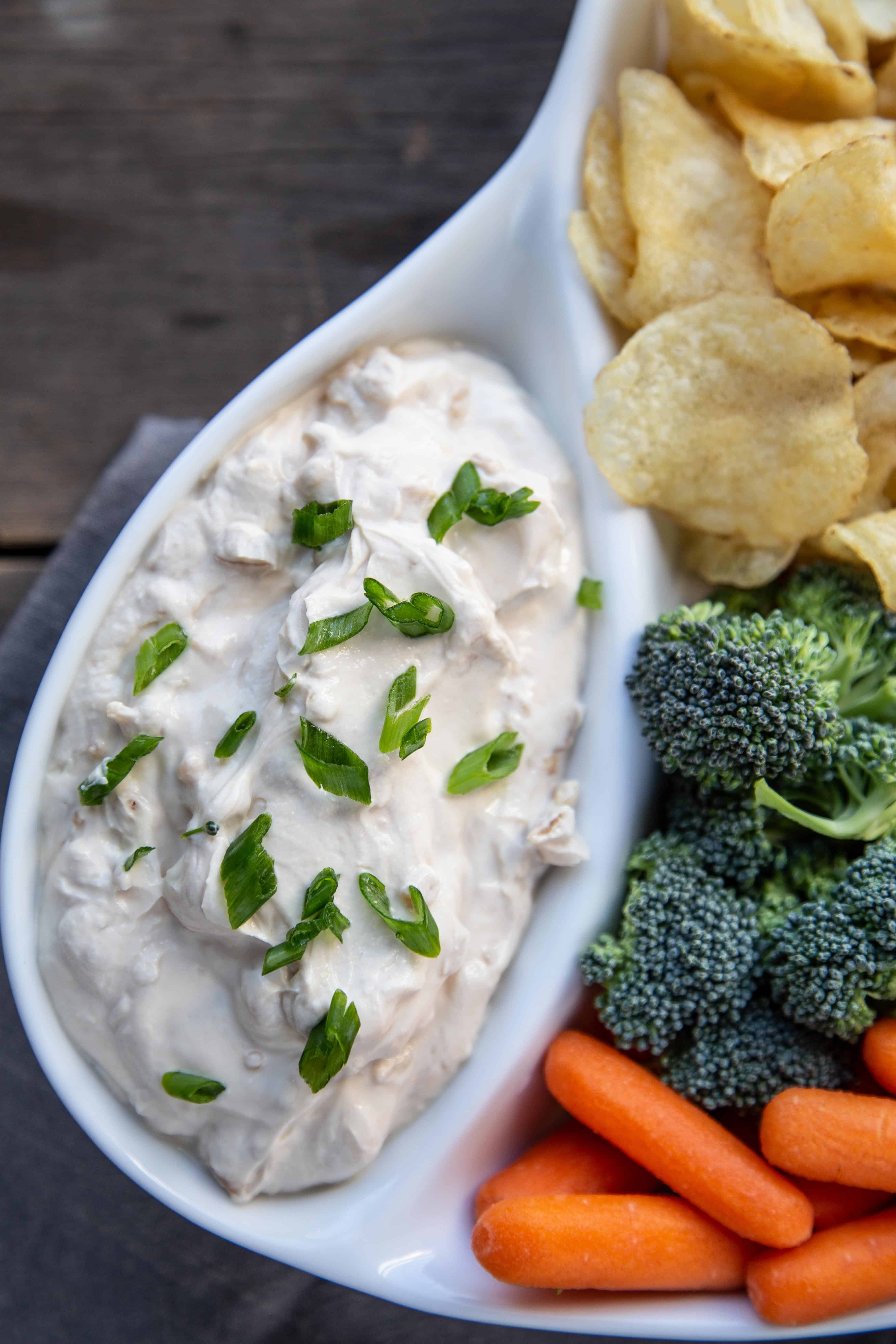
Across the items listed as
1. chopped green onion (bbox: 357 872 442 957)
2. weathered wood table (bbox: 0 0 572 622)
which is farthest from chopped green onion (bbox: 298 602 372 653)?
weathered wood table (bbox: 0 0 572 622)

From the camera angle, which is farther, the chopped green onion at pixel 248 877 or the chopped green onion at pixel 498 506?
the chopped green onion at pixel 498 506

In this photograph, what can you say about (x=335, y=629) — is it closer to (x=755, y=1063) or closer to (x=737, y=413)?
(x=737, y=413)

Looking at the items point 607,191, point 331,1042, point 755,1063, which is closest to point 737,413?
point 607,191

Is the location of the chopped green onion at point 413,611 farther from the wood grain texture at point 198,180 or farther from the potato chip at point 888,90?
the potato chip at point 888,90

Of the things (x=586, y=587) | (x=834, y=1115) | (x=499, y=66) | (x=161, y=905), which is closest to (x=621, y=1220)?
(x=834, y=1115)

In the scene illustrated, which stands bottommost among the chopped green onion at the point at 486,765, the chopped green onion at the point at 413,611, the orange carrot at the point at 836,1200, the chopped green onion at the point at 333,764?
the orange carrot at the point at 836,1200

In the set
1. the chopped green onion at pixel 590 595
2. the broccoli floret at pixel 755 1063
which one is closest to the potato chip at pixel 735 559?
the chopped green onion at pixel 590 595
